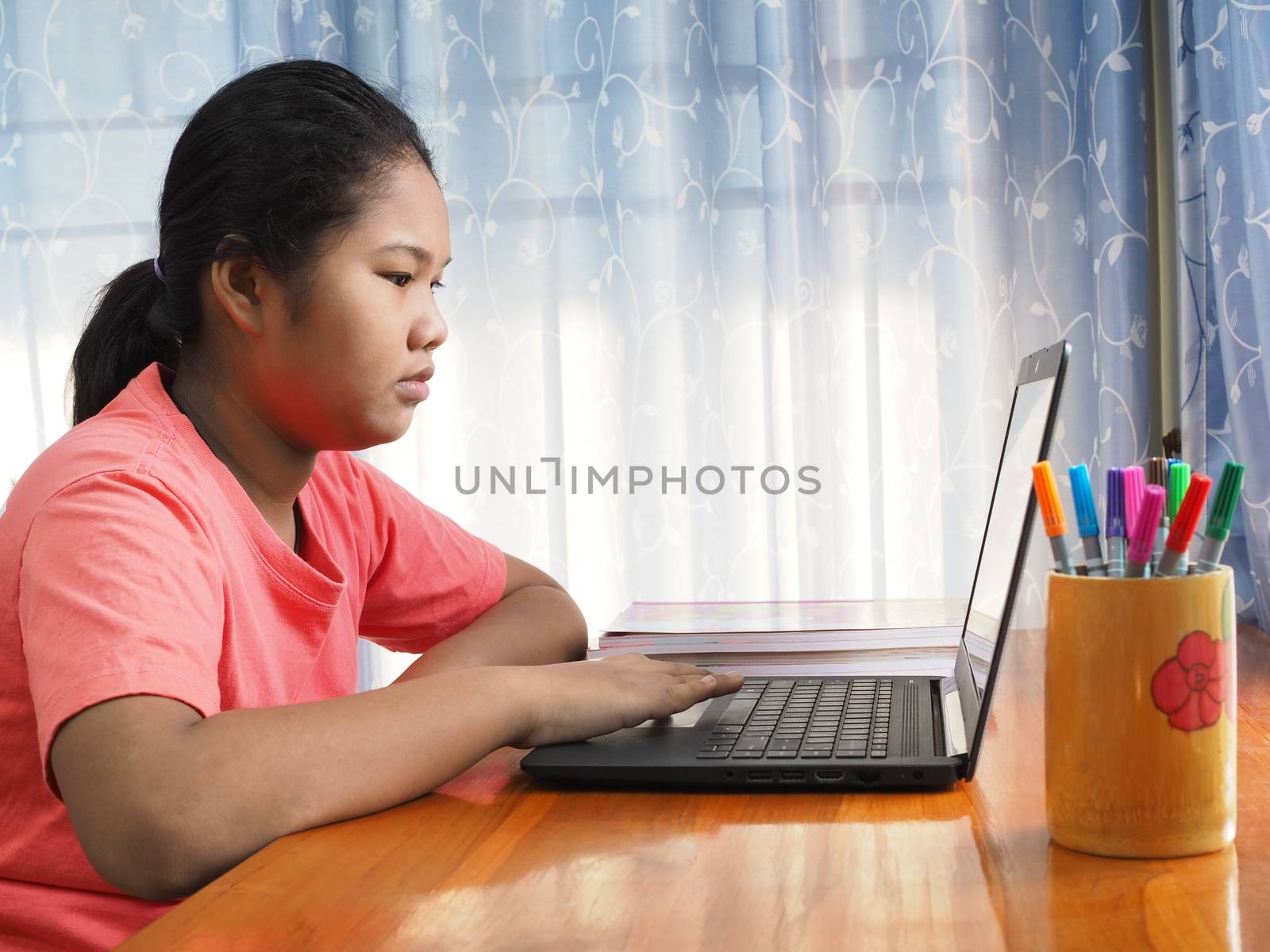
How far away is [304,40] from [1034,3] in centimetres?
142

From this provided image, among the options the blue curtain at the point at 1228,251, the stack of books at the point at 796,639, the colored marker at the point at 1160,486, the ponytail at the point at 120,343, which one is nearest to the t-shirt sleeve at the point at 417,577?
the stack of books at the point at 796,639

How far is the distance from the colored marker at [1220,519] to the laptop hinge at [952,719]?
8.3 inches

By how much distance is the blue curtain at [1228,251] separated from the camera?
159 centimetres

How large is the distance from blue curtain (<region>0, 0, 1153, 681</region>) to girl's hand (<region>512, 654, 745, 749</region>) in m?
1.41

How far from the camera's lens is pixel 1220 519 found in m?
0.53

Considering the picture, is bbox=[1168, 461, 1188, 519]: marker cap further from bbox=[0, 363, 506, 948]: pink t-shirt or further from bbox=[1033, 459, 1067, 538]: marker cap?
bbox=[0, 363, 506, 948]: pink t-shirt

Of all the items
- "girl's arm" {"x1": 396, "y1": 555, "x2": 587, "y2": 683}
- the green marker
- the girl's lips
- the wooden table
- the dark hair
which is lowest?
the wooden table

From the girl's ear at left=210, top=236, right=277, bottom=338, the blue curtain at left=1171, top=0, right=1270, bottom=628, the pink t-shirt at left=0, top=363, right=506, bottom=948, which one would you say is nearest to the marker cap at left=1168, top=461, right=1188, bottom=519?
the pink t-shirt at left=0, top=363, right=506, bottom=948

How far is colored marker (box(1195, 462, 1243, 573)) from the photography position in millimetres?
523

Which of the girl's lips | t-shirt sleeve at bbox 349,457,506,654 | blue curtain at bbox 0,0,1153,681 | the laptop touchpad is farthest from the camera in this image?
blue curtain at bbox 0,0,1153,681

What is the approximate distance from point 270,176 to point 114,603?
0.39 meters

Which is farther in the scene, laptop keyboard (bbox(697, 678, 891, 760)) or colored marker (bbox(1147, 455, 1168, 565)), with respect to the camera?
laptop keyboard (bbox(697, 678, 891, 760))

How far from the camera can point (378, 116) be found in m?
0.98

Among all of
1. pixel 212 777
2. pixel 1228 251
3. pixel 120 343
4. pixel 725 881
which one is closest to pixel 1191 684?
pixel 725 881
